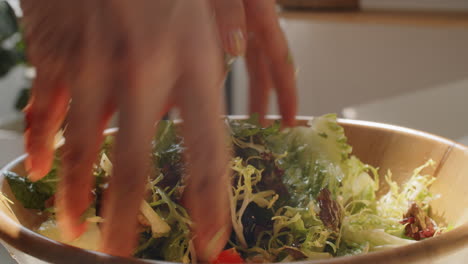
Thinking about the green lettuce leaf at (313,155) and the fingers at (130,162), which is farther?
the green lettuce leaf at (313,155)

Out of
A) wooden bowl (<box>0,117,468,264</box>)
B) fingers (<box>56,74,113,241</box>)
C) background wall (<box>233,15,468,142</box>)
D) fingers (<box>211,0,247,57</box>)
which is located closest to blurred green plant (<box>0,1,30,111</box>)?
background wall (<box>233,15,468,142</box>)

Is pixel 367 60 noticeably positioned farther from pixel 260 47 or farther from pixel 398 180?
pixel 260 47

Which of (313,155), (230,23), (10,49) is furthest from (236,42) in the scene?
(10,49)

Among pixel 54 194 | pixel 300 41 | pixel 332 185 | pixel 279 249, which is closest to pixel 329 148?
pixel 332 185

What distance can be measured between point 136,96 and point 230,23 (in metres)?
0.19

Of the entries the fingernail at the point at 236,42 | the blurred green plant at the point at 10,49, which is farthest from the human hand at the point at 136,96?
the blurred green plant at the point at 10,49

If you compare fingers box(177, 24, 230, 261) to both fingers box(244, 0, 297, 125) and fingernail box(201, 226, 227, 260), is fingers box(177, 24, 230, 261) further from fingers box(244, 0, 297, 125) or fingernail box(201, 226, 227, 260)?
fingers box(244, 0, 297, 125)

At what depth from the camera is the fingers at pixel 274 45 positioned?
25.6 inches

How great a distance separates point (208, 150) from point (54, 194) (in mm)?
411

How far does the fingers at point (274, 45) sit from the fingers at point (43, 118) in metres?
0.27

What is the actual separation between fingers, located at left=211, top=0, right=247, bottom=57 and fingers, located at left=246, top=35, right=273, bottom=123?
20 centimetres

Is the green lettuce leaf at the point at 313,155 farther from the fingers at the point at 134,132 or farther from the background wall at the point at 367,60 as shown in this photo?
the background wall at the point at 367,60

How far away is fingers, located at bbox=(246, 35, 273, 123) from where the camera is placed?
749 mm

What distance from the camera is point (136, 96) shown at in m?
0.35
